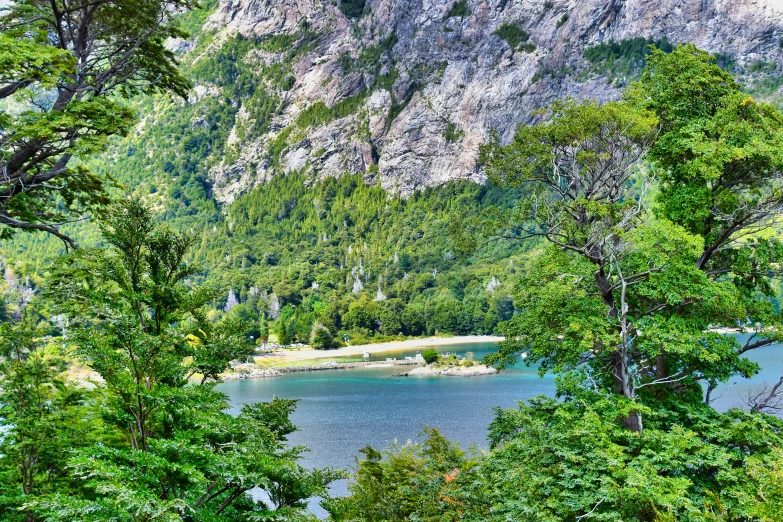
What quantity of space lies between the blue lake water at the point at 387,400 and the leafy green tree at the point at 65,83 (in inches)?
687

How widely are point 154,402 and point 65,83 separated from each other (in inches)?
231

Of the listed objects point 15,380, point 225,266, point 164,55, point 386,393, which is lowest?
point 386,393

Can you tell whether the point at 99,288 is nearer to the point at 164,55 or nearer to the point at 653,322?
the point at 164,55

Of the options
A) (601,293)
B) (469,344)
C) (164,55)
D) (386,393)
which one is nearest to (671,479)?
(601,293)

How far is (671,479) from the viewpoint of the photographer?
10.8 meters

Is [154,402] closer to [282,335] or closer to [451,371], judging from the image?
[451,371]

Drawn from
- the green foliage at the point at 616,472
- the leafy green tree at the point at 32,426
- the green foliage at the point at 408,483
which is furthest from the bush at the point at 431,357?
the leafy green tree at the point at 32,426

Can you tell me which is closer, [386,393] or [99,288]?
[99,288]

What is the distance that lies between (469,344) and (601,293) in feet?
322

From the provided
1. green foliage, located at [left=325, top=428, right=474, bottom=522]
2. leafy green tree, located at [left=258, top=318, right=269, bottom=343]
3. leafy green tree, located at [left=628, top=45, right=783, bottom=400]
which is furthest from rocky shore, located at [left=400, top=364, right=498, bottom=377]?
leafy green tree, located at [left=628, top=45, right=783, bottom=400]

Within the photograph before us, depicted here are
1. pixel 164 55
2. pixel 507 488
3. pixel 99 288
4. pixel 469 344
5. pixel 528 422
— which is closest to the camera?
pixel 99 288

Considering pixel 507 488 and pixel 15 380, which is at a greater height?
pixel 15 380

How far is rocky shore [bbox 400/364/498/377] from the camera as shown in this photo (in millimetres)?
73806

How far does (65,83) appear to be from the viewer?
1039 centimetres
